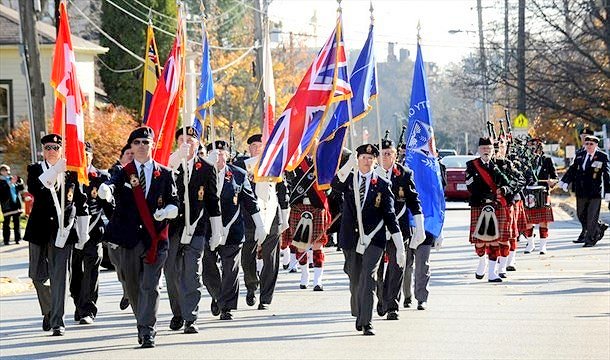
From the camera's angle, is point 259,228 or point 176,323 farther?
point 259,228

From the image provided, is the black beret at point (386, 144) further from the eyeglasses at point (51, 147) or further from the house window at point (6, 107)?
the house window at point (6, 107)

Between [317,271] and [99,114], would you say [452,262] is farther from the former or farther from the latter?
[99,114]

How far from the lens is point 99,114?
38.1 m

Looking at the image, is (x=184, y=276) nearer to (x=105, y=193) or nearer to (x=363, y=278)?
(x=105, y=193)

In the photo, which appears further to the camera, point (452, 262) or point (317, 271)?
point (452, 262)

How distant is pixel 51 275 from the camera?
1384 centimetres

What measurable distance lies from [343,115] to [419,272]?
2052 mm

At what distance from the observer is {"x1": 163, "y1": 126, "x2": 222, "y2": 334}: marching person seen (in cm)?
1373

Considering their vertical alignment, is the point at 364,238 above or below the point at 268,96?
below

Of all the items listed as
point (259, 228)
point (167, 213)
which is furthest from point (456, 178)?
point (167, 213)

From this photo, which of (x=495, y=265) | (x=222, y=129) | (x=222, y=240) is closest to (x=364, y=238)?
(x=222, y=240)

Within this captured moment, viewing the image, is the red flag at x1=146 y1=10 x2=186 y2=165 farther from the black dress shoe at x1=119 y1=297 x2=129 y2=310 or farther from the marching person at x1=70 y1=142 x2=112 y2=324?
the black dress shoe at x1=119 y1=297 x2=129 y2=310

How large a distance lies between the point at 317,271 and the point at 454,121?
93516 millimetres

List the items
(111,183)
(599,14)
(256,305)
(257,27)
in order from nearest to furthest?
(111,183)
(256,305)
(599,14)
(257,27)
